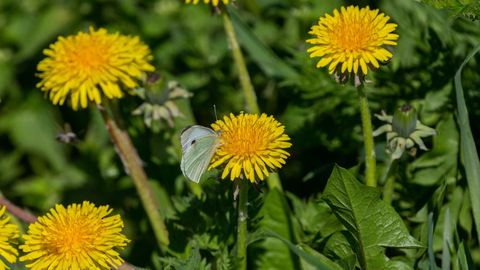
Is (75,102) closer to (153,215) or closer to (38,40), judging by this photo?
(153,215)

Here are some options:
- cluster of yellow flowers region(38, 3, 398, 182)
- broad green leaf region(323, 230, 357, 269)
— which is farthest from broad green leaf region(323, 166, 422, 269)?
cluster of yellow flowers region(38, 3, 398, 182)

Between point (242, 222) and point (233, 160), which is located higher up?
point (233, 160)

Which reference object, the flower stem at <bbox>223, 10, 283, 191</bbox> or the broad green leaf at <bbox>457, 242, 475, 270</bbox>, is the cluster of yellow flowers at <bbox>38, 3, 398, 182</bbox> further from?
the broad green leaf at <bbox>457, 242, 475, 270</bbox>

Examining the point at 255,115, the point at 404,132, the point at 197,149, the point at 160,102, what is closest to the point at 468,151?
the point at 404,132

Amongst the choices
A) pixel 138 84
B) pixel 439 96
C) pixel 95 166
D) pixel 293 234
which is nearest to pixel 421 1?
pixel 439 96

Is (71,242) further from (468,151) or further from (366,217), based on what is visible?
(468,151)

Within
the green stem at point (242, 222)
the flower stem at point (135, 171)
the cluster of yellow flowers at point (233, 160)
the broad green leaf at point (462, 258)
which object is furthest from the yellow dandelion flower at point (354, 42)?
the flower stem at point (135, 171)
